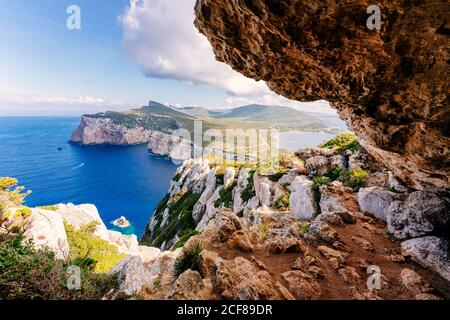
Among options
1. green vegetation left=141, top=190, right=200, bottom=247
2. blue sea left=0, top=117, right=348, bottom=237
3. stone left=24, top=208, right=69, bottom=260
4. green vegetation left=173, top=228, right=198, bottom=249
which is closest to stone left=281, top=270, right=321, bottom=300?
stone left=24, top=208, right=69, bottom=260

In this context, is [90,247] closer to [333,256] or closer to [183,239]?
[183,239]

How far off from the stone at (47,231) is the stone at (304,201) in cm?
2209

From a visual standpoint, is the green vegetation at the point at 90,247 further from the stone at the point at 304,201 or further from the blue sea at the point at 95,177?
the blue sea at the point at 95,177

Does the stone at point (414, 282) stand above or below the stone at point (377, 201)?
below

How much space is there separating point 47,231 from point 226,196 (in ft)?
82.1

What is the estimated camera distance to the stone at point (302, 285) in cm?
785

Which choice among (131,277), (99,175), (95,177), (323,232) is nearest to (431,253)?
(323,232)

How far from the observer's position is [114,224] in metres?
75.6

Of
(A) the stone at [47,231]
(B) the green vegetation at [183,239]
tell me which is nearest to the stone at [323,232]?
(B) the green vegetation at [183,239]

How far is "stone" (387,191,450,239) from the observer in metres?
10.9

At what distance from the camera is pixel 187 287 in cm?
785

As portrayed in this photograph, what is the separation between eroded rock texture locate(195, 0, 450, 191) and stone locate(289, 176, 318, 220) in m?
10.2

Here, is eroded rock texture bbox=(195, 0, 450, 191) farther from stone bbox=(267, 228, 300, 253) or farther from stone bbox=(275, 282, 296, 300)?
stone bbox=(275, 282, 296, 300)

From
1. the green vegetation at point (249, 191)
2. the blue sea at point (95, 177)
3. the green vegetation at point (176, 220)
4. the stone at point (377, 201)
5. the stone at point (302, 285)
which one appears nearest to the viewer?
the stone at point (302, 285)
